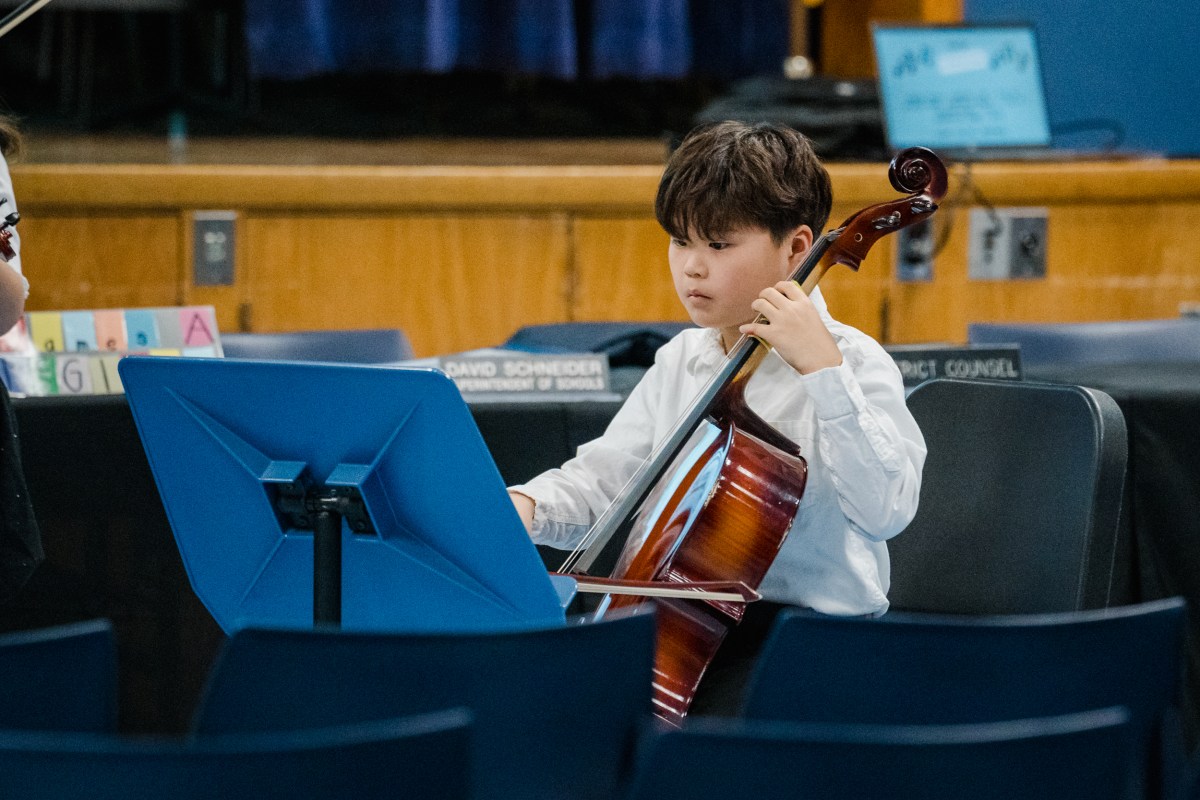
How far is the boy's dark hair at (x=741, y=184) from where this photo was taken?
1707mm

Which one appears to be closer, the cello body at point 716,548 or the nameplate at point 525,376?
the cello body at point 716,548

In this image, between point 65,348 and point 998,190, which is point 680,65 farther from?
point 65,348

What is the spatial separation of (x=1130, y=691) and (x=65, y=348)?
1850 millimetres

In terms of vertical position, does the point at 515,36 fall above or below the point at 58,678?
above

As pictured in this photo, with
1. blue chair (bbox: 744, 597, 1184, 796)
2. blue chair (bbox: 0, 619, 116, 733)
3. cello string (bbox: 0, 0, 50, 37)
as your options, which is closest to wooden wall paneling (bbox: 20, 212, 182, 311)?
cello string (bbox: 0, 0, 50, 37)

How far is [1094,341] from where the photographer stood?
330 centimetres

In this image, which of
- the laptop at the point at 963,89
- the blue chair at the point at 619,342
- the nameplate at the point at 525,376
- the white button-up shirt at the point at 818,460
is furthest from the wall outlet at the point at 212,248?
the white button-up shirt at the point at 818,460

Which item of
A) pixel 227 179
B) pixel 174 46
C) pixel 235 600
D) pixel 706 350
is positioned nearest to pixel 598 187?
pixel 227 179

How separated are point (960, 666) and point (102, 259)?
3081 mm

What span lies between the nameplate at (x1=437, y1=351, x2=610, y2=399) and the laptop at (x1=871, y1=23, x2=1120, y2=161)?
1.68 metres

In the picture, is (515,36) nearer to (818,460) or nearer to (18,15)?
(18,15)

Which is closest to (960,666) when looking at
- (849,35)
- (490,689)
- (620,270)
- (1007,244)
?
(490,689)

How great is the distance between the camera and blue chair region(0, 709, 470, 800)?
2.93ft

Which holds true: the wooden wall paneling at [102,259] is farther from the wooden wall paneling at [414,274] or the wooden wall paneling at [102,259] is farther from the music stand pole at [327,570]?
the music stand pole at [327,570]
